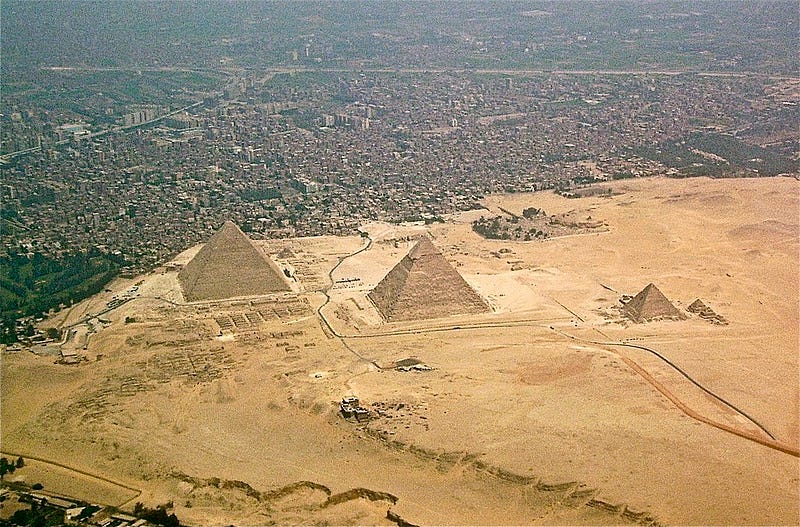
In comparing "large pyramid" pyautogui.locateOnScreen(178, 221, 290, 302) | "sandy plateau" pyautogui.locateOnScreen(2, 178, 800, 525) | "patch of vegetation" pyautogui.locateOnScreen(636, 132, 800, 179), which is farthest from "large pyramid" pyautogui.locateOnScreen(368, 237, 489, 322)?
"patch of vegetation" pyautogui.locateOnScreen(636, 132, 800, 179)

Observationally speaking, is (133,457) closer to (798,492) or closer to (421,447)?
(421,447)

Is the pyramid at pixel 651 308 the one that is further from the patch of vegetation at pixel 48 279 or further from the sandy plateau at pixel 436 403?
the patch of vegetation at pixel 48 279

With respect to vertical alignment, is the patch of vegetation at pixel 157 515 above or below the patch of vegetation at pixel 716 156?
above

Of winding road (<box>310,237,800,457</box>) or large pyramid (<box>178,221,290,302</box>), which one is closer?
winding road (<box>310,237,800,457</box>)

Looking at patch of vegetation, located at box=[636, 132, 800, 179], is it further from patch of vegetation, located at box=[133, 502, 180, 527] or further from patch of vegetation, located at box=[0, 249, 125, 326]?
patch of vegetation, located at box=[133, 502, 180, 527]

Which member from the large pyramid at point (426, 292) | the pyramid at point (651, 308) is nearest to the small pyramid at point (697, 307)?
the pyramid at point (651, 308)

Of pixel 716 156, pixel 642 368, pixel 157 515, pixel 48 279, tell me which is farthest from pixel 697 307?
pixel 716 156
